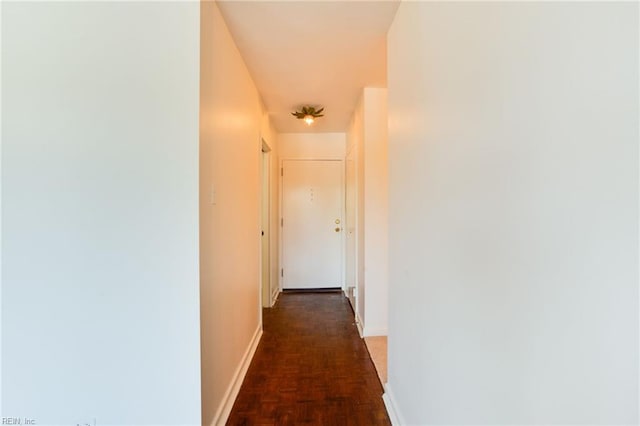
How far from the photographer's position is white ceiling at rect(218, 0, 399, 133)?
166 centimetres

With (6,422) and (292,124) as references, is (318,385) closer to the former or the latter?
(6,422)

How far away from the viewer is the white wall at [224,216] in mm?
1441

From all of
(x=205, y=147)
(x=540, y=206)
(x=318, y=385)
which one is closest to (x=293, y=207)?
(x=318, y=385)

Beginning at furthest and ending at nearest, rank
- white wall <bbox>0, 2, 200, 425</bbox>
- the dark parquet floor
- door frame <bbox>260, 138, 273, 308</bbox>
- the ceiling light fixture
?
door frame <bbox>260, 138, 273, 308</bbox> < the ceiling light fixture < the dark parquet floor < white wall <bbox>0, 2, 200, 425</bbox>

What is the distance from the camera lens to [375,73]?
8.03ft

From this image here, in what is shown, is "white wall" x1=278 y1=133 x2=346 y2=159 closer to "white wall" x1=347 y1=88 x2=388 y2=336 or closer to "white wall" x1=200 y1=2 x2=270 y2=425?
"white wall" x1=347 y1=88 x2=388 y2=336

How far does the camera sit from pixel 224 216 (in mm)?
1774

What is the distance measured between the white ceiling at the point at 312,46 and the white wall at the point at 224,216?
0.13m

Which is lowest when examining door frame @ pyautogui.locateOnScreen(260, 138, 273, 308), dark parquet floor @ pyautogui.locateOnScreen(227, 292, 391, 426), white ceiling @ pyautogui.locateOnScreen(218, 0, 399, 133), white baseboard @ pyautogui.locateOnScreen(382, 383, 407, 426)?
dark parquet floor @ pyautogui.locateOnScreen(227, 292, 391, 426)

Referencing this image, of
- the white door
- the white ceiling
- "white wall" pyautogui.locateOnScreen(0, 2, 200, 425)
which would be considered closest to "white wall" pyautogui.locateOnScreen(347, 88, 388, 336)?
the white ceiling

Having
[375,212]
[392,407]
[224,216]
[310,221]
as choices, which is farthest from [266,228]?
[392,407]

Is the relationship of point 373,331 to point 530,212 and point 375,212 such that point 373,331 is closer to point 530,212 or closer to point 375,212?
point 375,212

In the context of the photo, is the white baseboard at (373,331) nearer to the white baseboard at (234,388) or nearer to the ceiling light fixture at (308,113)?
the white baseboard at (234,388)

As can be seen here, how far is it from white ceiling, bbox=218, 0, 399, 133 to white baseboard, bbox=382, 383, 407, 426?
210cm
